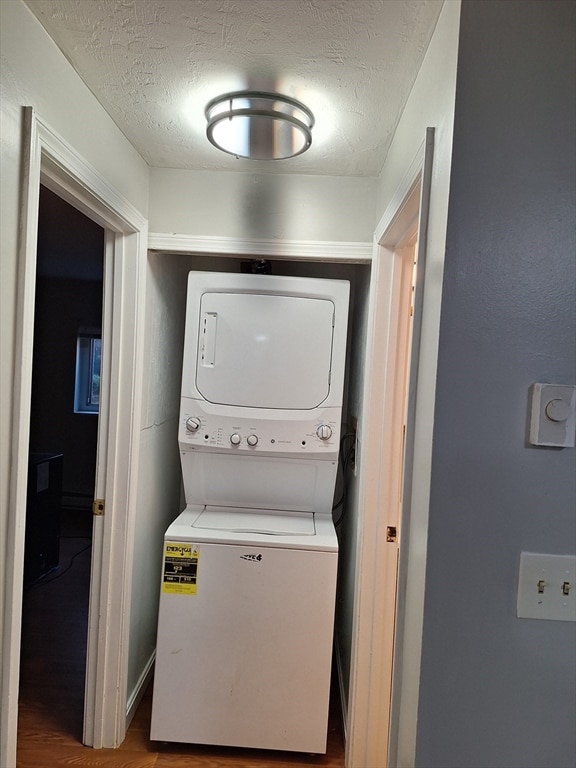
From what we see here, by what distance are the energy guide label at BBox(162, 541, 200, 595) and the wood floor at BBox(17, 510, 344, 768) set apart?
0.65 m

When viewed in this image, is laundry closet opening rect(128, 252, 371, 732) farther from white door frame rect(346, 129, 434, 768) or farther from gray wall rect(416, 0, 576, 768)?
gray wall rect(416, 0, 576, 768)

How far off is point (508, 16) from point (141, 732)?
2568 millimetres

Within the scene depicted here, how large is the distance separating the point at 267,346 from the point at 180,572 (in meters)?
0.94

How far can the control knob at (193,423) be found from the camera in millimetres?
2111

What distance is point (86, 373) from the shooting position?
525 cm

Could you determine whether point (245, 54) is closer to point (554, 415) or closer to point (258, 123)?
point (258, 123)

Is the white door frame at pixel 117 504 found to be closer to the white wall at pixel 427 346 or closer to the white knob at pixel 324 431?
the white knob at pixel 324 431

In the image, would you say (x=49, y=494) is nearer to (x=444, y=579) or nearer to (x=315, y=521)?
(x=315, y=521)

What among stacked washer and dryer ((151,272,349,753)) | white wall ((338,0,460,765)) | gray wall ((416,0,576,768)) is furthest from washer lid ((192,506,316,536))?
gray wall ((416,0,576,768))

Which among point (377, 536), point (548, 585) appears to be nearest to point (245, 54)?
point (548, 585)

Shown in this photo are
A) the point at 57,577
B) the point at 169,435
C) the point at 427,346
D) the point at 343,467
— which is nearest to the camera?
the point at 427,346

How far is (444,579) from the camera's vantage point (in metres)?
0.94

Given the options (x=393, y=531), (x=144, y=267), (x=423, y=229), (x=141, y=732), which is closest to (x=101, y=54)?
(x=144, y=267)

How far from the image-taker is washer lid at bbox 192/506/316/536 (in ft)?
6.62
